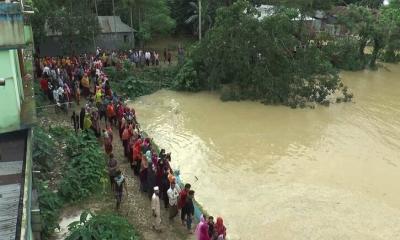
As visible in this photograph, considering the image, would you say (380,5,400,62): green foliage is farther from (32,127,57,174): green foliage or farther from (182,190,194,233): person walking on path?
(32,127,57,174): green foliage

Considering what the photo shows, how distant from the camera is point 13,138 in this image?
10648 millimetres

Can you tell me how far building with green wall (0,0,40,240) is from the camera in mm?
7113

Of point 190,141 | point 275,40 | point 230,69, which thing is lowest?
point 190,141

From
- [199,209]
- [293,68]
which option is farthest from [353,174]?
[293,68]

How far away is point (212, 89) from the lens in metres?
24.6

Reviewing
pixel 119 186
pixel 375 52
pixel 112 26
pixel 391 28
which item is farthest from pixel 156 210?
pixel 391 28

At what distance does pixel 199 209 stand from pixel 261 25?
1308cm

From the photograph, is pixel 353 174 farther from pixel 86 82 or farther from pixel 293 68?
pixel 86 82

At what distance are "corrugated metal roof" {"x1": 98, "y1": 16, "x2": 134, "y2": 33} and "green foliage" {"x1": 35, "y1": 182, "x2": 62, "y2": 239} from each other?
19.9m

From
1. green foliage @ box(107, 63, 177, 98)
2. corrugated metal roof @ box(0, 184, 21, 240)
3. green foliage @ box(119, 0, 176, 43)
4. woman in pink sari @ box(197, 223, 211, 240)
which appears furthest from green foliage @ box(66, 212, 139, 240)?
green foliage @ box(119, 0, 176, 43)

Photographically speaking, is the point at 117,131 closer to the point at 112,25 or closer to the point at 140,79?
the point at 140,79

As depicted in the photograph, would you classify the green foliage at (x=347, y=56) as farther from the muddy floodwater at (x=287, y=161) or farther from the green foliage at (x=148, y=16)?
the green foliage at (x=148, y=16)

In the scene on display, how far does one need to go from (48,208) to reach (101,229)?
1.93 meters

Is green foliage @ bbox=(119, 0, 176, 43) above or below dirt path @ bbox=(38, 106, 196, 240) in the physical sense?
above
